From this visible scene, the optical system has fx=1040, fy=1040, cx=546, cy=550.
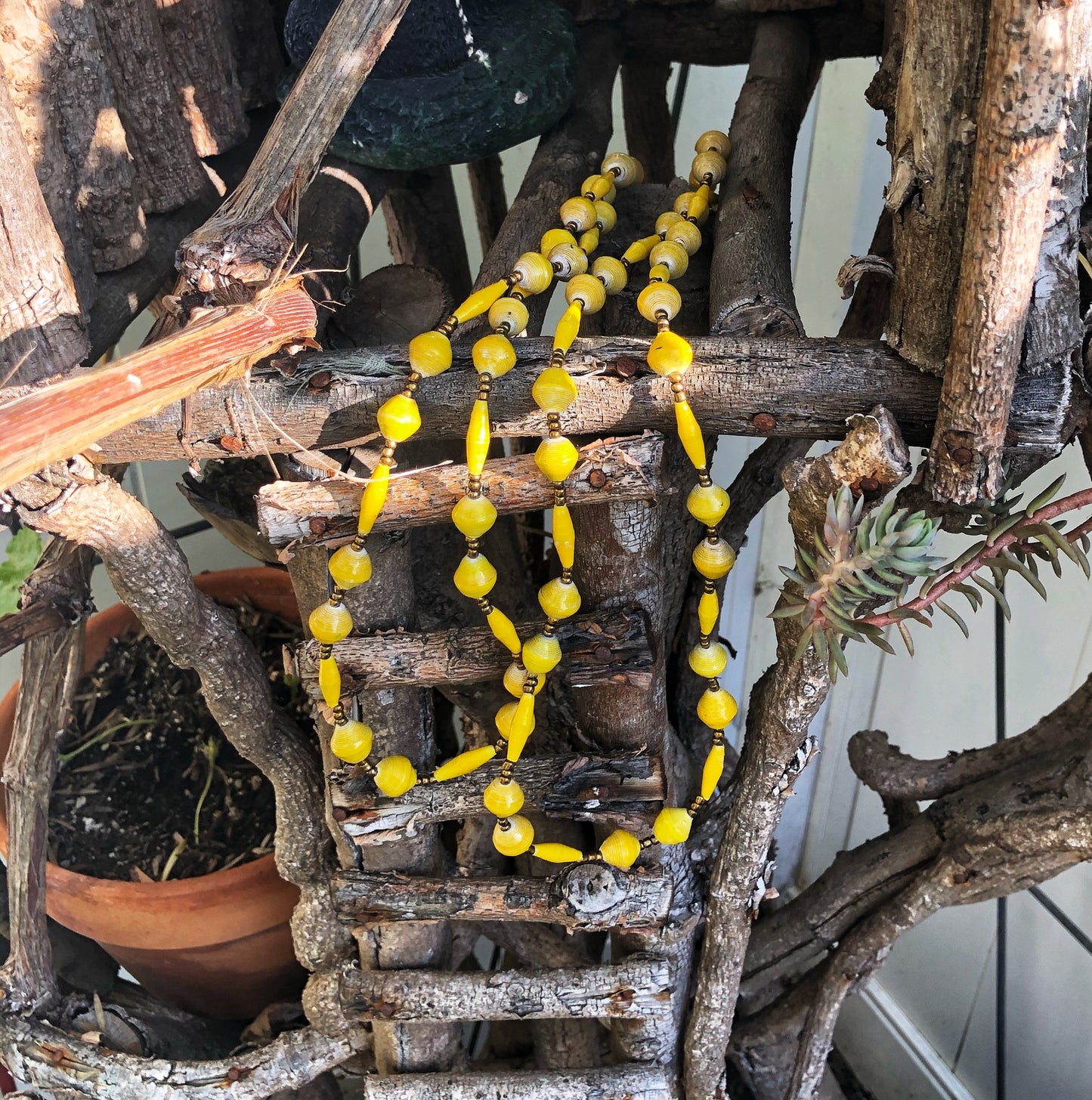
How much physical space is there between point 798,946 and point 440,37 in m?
0.87

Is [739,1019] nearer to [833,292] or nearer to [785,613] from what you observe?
[785,613]

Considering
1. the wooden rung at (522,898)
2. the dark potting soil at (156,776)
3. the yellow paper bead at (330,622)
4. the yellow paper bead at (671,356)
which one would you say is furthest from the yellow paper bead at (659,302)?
the dark potting soil at (156,776)

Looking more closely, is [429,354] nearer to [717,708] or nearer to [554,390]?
[554,390]

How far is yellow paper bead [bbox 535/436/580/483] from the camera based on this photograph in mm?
601

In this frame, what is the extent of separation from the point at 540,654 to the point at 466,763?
0.38ft

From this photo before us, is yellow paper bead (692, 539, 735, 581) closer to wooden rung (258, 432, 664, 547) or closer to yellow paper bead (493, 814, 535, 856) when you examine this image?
wooden rung (258, 432, 664, 547)

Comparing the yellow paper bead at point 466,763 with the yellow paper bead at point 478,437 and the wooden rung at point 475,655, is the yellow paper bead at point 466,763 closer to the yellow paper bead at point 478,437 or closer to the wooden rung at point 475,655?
the wooden rung at point 475,655

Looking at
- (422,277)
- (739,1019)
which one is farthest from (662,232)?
(739,1019)

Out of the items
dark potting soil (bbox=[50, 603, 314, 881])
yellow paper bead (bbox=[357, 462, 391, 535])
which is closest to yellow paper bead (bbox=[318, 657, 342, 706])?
yellow paper bead (bbox=[357, 462, 391, 535])

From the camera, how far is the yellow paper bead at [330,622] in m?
0.68

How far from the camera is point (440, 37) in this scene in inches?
33.1

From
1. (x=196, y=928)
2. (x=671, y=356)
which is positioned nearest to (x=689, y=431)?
(x=671, y=356)

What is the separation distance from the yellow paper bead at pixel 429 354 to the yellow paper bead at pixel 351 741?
26 cm

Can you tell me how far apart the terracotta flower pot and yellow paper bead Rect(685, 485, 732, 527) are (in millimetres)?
547
